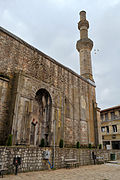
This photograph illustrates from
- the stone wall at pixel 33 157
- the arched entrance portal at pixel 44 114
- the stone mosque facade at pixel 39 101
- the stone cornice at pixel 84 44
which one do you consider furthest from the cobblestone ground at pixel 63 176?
the stone cornice at pixel 84 44

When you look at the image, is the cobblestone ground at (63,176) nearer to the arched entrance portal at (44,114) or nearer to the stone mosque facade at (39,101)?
the stone mosque facade at (39,101)

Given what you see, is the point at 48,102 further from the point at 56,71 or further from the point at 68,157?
the point at 68,157

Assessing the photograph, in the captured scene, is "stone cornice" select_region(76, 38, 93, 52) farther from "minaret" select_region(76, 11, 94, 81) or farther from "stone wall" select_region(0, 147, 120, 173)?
"stone wall" select_region(0, 147, 120, 173)

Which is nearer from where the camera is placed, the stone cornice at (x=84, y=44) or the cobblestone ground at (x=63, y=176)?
the cobblestone ground at (x=63, y=176)

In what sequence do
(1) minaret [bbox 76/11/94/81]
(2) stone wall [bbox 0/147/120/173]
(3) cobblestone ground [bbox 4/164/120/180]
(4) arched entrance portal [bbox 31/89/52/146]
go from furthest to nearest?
(1) minaret [bbox 76/11/94/81] < (4) arched entrance portal [bbox 31/89/52/146] < (2) stone wall [bbox 0/147/120/173] < (3) cobblestone ground [bbox 4/164/120/180]

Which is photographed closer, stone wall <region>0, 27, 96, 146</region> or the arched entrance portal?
stone wall <region>0, 27, 96, 146</region>

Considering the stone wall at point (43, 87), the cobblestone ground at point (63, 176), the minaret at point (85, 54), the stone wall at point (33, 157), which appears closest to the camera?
the cobblestone ground at point (63, 176)

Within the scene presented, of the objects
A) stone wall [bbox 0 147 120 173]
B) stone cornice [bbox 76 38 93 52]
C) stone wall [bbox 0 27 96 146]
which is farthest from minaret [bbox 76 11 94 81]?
stone wall [bbox 0 147 120 173]

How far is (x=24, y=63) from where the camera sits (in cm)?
1291

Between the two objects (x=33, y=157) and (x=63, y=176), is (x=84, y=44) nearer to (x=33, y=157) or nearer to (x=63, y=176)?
(x=33, y=157)

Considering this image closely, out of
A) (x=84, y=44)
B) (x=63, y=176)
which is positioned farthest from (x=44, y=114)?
(x=84, y=44)

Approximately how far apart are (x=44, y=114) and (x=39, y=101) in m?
1.32

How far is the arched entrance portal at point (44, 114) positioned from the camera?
41.5ft

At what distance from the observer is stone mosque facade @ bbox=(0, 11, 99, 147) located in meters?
10.3
